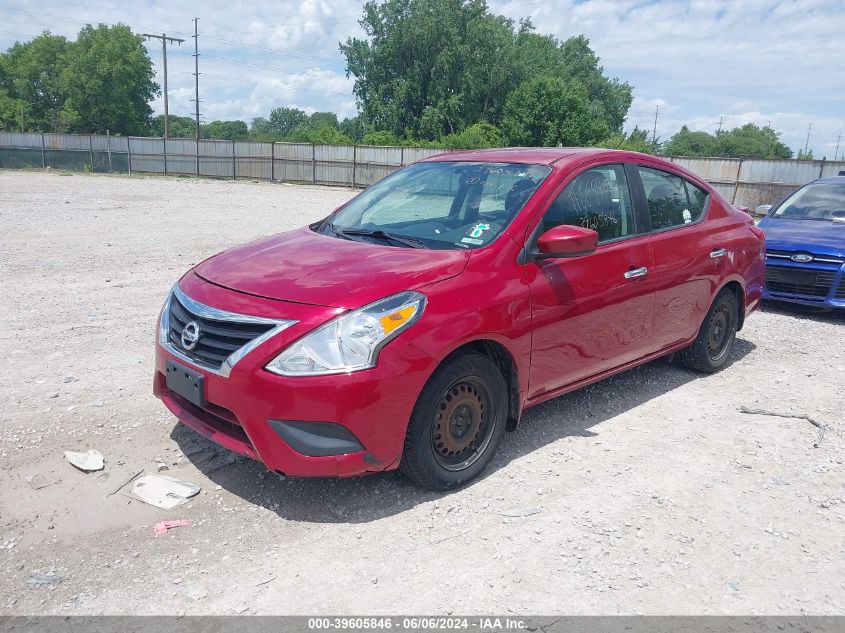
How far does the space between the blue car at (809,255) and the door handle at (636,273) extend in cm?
404

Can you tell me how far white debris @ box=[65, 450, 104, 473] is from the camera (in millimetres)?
3773

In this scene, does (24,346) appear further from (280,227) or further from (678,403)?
(280,227)

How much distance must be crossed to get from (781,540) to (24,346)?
560 cm

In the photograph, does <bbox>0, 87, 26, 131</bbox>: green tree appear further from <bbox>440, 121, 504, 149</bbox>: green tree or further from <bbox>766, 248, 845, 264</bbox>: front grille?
Answer: <bbox>766, 248, 845, 264</bbox>: front grille

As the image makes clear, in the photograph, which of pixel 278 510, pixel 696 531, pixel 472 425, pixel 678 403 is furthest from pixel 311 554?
pixel 678 403

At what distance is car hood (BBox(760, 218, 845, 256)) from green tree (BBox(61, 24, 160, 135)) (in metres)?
74.6

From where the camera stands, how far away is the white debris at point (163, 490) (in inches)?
137

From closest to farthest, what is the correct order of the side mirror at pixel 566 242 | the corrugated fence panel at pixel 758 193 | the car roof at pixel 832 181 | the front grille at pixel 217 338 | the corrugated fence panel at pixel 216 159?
the front grille at pixel 217 338 → the side mirror at pixel 566 242 → the car roof at pixel 832 181 → the corrugated fence panel at pixel 758 193 → the corrugated fence panel at pixel 216 159

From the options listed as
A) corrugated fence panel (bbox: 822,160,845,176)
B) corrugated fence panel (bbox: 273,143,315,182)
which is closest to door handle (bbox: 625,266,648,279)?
corrugated fence panel (bbox: 822,160,845,176)

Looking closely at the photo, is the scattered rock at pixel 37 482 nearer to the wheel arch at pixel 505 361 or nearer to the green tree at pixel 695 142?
the wheel arch at pixel 505 361

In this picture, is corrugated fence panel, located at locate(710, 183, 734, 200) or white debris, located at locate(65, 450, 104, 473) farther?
corrugated fence panel, located at locate(710, 183, 734, 200)

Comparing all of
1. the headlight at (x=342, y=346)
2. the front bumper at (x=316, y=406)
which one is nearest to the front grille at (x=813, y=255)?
the front bumper at (x=316, y=406)

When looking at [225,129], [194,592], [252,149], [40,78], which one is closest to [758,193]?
[252,149]

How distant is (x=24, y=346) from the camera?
223 inches
